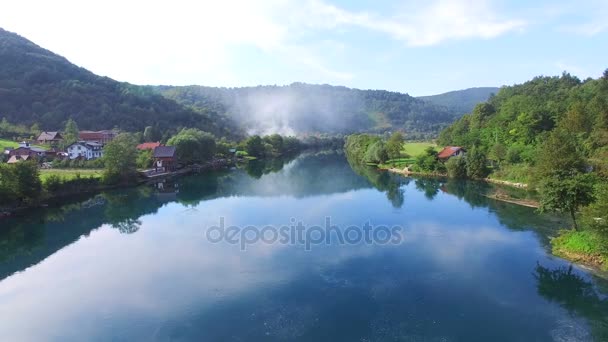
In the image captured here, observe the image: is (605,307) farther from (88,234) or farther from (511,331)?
(88,234)

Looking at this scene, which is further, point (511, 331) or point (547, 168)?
point (547, 168)

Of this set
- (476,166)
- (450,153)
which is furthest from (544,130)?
(450,153)

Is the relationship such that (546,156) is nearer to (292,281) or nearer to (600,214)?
(600,214)

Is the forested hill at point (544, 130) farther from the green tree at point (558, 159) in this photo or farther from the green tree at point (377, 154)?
the green tree at point (377, 154)

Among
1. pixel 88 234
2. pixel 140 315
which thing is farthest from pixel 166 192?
pixel 140 315

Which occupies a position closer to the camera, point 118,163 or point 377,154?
point 118,163

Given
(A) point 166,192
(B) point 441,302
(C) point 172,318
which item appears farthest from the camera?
(A) point 166,192

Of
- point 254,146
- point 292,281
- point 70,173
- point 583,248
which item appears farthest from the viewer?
point 254,146
